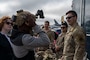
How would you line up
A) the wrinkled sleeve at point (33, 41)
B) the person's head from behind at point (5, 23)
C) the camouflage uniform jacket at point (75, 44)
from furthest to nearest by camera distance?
1. the camouflage uniform jacket at point (75, 44)
2. the person's head from behind at point (5, 23)
3. the wrinkled sleeve at point (33, 41)

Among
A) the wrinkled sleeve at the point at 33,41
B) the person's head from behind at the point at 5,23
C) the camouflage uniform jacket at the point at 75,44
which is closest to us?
the wrinkled sleeve at the point at 33,41

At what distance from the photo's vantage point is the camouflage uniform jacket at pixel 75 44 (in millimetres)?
5781

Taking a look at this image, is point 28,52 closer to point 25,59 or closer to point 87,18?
point 25,59

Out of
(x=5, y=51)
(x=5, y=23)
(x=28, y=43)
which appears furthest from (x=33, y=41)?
(x=5, y=23)

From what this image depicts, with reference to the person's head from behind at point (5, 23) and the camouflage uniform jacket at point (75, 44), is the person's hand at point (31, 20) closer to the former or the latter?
the person's head from behind at point (5, 23)

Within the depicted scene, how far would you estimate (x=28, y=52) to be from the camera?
427 centimetres

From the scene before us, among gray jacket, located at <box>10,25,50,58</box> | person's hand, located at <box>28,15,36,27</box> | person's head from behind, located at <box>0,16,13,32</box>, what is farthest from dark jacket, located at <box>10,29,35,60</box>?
person's head from behind, located at <box>0,16,13,32</box>

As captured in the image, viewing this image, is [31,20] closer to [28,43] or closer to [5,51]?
[28,43]

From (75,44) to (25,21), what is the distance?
6.20 ft

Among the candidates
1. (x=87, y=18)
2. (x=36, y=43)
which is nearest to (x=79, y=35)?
(x=36, y=43)

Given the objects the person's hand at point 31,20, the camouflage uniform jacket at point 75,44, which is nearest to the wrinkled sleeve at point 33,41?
the person's hand at point 31,20

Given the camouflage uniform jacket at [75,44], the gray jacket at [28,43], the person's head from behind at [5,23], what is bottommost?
the camouflage uniform jacket at [75,44]

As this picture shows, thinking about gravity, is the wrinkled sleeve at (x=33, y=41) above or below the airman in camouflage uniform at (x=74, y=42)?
above

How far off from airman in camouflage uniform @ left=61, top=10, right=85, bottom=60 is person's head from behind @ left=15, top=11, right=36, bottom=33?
1.74 metres
